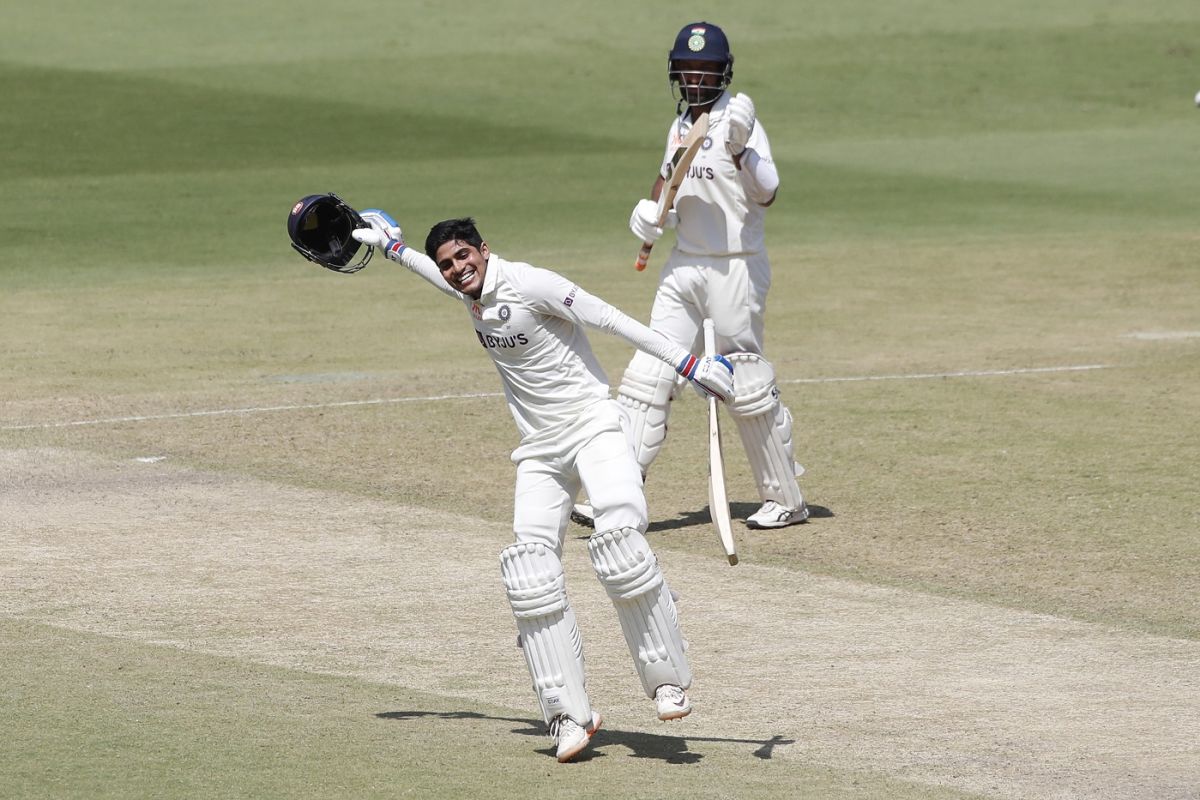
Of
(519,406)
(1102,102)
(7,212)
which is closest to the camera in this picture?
(519,406)

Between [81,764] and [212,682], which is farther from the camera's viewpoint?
[212,682]

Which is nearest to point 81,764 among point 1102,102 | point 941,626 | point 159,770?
point 159,770

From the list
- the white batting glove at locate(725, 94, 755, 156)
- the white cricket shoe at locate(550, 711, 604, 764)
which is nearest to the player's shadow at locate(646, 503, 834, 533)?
the white batting glove at locate(725, 94, 755, 156)

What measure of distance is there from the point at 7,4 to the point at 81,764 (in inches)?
1707

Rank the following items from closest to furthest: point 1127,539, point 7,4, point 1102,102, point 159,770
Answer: point 159,770
point 1127,539
point 1102,102
point 7,4

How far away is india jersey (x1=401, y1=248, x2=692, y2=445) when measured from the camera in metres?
9.20

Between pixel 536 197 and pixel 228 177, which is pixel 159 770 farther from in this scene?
pixel 228 177

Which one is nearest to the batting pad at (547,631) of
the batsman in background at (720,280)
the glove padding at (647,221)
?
the glove padding at (647,221)

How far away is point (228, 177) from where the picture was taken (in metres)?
33.0

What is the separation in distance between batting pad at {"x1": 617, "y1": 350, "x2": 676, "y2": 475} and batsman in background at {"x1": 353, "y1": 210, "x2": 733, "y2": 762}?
3.50 meters

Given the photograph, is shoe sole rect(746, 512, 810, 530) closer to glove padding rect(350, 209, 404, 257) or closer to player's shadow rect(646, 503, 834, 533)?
player's shadow rect(646, 503, 834, 533)

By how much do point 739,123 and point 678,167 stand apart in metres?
0.47

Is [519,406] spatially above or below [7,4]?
below

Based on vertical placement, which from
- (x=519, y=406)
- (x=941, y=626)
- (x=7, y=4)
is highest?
(x=7, y=4)
